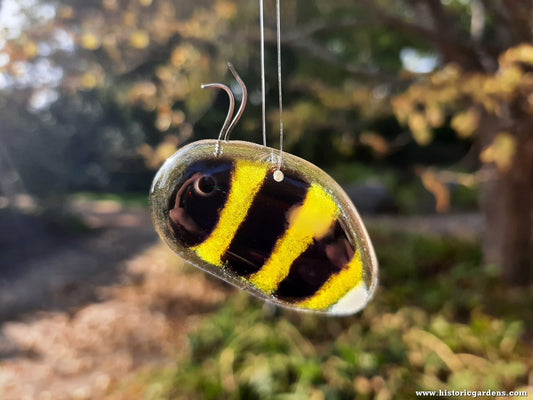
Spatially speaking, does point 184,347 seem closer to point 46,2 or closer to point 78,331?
point 78,331

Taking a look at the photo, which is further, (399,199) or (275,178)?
(399,199)

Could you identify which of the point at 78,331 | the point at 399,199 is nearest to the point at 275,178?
the point at 78,331

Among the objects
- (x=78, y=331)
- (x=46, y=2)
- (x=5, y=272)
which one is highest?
(x=46, y=2)

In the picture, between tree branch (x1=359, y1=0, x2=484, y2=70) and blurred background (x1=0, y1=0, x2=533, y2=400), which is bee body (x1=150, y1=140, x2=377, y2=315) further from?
tree branch (x1=359, y1=0, x2=484, y2=70)

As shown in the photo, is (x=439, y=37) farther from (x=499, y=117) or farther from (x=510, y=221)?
(x=510, y=221)

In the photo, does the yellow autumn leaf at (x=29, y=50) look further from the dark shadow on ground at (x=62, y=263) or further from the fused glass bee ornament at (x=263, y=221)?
the dark shadow on ground at (x=62, y=263)

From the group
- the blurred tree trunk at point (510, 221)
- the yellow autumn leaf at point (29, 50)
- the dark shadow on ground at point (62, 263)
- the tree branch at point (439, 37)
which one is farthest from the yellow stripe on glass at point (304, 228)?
the dark shadow on ground at point (62, 263)

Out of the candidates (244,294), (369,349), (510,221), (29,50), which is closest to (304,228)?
(29,50)

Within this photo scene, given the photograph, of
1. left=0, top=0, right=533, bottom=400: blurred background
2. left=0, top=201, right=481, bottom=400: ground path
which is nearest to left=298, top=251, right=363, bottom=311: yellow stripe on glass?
left=0, top=0, right=533, bottom=400: blurred background
